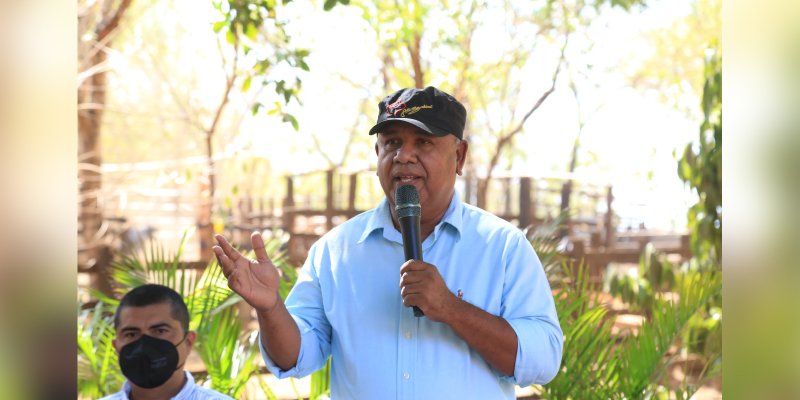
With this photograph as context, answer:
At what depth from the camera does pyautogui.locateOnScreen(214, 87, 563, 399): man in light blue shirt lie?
2016 mm

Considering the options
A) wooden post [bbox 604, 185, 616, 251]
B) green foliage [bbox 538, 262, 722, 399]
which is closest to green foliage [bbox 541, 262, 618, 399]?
green foliage [bbox 538, 262, 722, 399]

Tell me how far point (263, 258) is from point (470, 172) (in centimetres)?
946

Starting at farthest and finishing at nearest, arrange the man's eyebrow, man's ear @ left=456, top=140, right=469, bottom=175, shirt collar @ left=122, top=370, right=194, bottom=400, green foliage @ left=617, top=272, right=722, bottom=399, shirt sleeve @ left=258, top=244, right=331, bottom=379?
green foliage @ left=617, top=272, right=722, bottom=399, the man's eyebrow, shirt collar @ left=122, top=370, right=194, bottom=400, man's ear @ left=456, top=140, right=469, bottom=175, shirt sleeve @ left=258, top=244, right=331, bottom=379

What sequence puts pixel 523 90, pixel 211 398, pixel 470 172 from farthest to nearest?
pixel 523 90, pixel 470 172, pixel 211 398

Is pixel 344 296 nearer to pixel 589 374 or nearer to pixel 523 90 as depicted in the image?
pixel 589 374

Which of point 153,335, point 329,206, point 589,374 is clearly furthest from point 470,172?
point 153,335

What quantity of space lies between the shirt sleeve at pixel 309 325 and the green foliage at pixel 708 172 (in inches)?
193

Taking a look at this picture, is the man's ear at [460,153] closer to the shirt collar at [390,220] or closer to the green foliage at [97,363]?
the shirt collar at [390,220]

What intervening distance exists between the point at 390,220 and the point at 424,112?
11.7 inches

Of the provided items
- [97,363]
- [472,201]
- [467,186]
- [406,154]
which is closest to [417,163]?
[406,154]

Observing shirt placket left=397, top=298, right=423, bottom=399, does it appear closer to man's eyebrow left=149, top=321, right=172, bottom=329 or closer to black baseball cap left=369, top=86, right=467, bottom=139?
black baseball cap left=369, top=86, right=467, bottom=139

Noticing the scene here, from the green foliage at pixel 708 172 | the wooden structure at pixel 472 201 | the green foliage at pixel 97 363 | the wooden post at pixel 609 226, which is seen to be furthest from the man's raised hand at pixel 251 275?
the wooden post at pixel 609 226

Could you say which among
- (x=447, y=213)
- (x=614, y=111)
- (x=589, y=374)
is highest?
(x=614, y=111)

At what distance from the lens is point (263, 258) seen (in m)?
2.03
